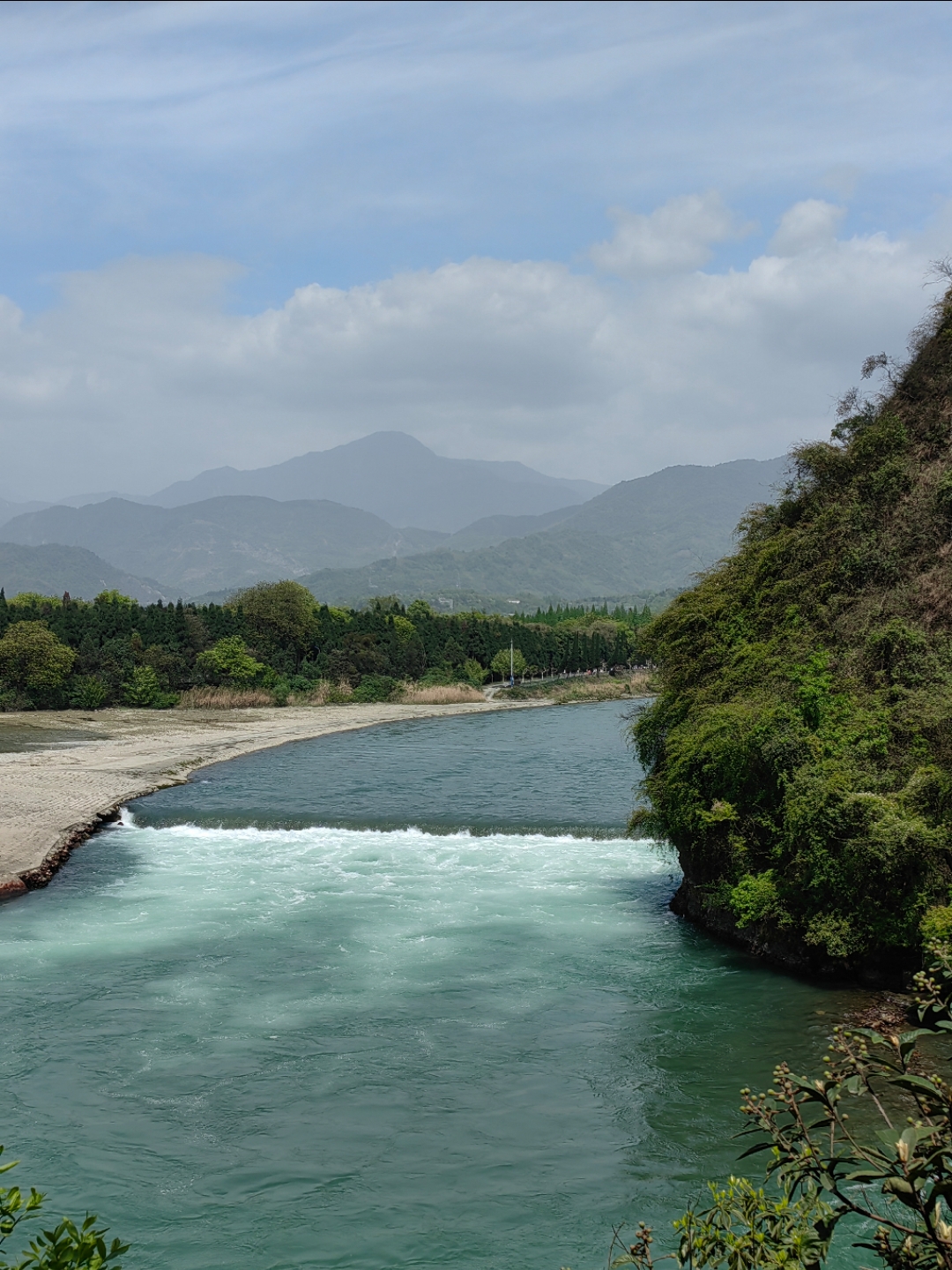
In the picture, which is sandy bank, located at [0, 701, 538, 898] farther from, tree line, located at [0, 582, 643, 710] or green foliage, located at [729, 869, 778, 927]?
green foliage, located at [729, 869, 778, 927]

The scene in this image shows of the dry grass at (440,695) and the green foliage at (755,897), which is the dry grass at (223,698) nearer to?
the dry grass at (440,695)

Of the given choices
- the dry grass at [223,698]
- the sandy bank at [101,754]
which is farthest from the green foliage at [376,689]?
the dry grass at [223,698]

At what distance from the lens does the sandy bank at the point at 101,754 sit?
26.5 m

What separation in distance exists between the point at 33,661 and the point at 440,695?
25.2m

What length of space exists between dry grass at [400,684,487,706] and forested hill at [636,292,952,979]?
152ft

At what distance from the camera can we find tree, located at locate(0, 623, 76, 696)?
57906 mm

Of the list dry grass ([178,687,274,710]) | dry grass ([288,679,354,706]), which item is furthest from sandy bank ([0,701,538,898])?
dry grass ([178,687,274,710])

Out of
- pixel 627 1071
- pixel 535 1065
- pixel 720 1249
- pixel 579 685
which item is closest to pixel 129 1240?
pixel 535 1065

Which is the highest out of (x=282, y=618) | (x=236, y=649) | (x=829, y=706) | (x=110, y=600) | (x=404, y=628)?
(x=110, y=600)

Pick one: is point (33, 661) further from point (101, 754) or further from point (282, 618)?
point (101, 754)

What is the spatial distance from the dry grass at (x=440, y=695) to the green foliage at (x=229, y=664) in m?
10.2

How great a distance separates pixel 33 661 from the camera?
5788cm

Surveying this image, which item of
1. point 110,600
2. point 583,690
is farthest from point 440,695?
point 110,600

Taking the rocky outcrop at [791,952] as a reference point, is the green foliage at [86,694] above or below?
above
